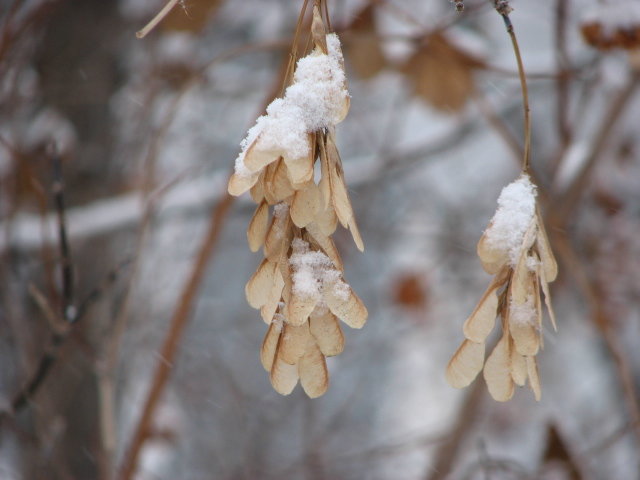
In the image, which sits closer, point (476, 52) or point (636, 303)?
point (476, 52)

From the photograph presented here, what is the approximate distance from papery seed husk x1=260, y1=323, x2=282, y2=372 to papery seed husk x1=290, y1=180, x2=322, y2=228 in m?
0.06

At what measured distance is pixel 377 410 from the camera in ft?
12.0

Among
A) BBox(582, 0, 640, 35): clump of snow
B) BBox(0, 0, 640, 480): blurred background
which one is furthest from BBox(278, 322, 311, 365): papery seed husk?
BBox(582, 0, 640, 35): clump of snow

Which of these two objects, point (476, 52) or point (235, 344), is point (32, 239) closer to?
point (476, 52)

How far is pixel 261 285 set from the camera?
1.16ft

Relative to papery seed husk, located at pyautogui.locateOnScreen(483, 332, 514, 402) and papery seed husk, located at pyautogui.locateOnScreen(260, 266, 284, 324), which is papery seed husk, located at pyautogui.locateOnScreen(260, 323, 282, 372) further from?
papery seed husk, located at pyautogui.locateOnScreen(483, 332, 514, 402)

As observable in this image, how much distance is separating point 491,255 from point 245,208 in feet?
3.83

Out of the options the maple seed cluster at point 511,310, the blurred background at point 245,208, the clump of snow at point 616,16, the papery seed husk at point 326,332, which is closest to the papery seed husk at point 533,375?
the maple seed cluster at point 511,310

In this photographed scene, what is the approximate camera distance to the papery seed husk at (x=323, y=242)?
341mm

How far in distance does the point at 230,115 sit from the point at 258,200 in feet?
6.82

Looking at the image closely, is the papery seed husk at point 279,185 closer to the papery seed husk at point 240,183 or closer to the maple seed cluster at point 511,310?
the papery seed husk at point 240,183

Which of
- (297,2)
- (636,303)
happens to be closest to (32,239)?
(297,2)

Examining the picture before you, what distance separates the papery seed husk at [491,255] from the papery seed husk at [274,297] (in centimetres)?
11

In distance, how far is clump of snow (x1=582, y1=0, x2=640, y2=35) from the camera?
2.43 ft
